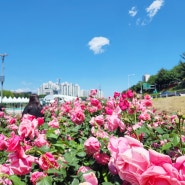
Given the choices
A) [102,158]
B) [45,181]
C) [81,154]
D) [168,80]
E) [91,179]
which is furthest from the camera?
[168,80]

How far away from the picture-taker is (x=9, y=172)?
138 centimetres

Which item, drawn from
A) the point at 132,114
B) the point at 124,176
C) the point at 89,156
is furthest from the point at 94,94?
the point at 124,176

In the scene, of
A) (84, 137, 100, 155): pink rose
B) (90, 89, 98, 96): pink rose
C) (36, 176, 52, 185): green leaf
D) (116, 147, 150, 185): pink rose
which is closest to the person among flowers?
(90, 89, 98, 96): pink rose

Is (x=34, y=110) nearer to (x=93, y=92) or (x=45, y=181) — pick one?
(x=93, y=92)

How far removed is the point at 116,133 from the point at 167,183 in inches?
50.7

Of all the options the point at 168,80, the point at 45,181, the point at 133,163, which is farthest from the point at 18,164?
the point at 168,80

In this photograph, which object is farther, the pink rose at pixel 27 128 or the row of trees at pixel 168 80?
the row of trees at pixel 168 80

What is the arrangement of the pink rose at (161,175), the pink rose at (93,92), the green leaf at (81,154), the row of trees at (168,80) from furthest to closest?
the row of trees at (168,80)
the pink rose at (93,92)
the green leaf at (81,154)
the pink rose at (161,175)

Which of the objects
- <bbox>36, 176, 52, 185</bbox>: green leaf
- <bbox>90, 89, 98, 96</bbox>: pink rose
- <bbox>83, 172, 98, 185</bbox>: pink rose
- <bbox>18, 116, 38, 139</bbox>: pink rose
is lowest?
<bbox>36, 176, 52, 185</bbox>: green leaf

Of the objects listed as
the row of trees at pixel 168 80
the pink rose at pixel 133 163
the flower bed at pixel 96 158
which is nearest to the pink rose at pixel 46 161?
the flower bed at pixel 96 158

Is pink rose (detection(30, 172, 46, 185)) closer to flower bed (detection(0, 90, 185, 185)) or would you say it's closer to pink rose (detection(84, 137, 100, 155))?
flower bed (detection(0, 90, 185, 185))

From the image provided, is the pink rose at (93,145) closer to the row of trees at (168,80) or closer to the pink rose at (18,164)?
the pink rose at (18,164)

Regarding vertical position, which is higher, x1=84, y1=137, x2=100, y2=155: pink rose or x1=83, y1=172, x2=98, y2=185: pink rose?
x1=84, y1=137, x2=100, y2=155: pink rose

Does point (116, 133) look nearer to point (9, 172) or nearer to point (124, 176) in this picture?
point (9, 172)
